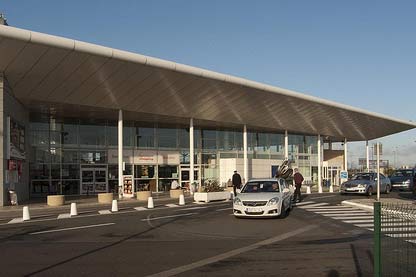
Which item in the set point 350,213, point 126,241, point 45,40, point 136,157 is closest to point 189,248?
point 126,241

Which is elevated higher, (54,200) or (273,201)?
(273,201)

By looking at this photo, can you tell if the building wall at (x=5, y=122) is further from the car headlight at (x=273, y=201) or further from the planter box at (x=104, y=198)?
the car headlight at (x=273, y=201)

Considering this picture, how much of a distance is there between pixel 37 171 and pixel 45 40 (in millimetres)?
15788

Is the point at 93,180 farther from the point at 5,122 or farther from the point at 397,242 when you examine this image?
the point at 397,242

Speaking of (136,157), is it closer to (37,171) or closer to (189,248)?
(37,171)

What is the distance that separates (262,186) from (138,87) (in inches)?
568

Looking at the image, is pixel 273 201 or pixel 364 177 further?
pixel 364 177

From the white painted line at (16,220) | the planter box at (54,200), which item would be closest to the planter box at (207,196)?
the planter box at (54,200)

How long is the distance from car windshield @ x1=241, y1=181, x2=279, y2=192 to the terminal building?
1092cm

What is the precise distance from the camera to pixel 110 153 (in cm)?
3962

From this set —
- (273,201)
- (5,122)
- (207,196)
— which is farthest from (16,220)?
(207,196)

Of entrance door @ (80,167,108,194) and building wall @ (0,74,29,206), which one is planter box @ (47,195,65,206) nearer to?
building wall @ (0,74,29,206)

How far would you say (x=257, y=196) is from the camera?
17.9 m

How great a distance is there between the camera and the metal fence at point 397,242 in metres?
6.18
